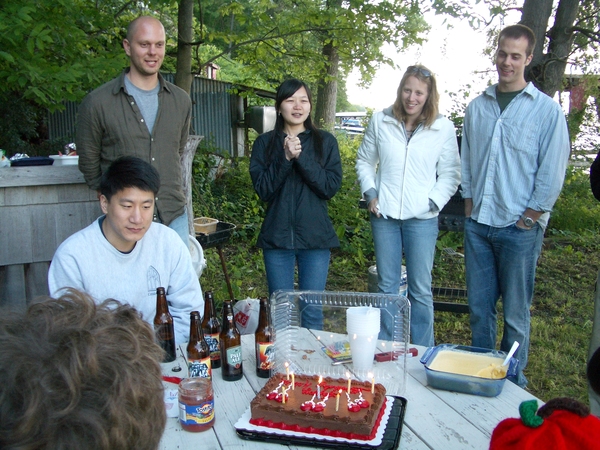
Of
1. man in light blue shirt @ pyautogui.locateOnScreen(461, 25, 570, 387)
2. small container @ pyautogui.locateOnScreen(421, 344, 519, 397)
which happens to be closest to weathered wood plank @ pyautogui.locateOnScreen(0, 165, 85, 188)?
man in light blue shirt @ pyautogui.locateOnScreen(461, 25, 570, 387)

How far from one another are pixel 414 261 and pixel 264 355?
67.3 inches

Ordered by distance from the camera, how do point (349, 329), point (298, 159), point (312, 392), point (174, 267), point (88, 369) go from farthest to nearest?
1. point (298, 159)
2. point (174, 267)
3. point (349, 329)
4. point (312, 392)
5. point (88, 369)

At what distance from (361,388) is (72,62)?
3.97 meters

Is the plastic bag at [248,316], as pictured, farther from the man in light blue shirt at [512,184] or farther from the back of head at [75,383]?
the back of head at [75,383]

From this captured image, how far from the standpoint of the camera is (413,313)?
347 centimetres

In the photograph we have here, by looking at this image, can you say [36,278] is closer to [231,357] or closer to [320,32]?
[231,357]

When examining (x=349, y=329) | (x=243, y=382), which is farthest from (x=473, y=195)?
(x=243, y=382)

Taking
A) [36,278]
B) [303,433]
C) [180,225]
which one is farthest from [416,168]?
[36,278]

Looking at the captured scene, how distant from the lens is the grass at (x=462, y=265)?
13.7 ft

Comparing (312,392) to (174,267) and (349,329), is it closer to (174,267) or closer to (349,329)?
(349,329)

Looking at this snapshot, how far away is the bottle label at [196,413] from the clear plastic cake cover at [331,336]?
371 mm

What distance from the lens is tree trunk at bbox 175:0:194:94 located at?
6.56 meters

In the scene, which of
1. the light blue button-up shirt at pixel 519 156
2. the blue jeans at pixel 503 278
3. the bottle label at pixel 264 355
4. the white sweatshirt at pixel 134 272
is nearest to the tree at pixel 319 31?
the light blue button-up shirt at pixel 519 156

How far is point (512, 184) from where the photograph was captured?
10.4 feet
